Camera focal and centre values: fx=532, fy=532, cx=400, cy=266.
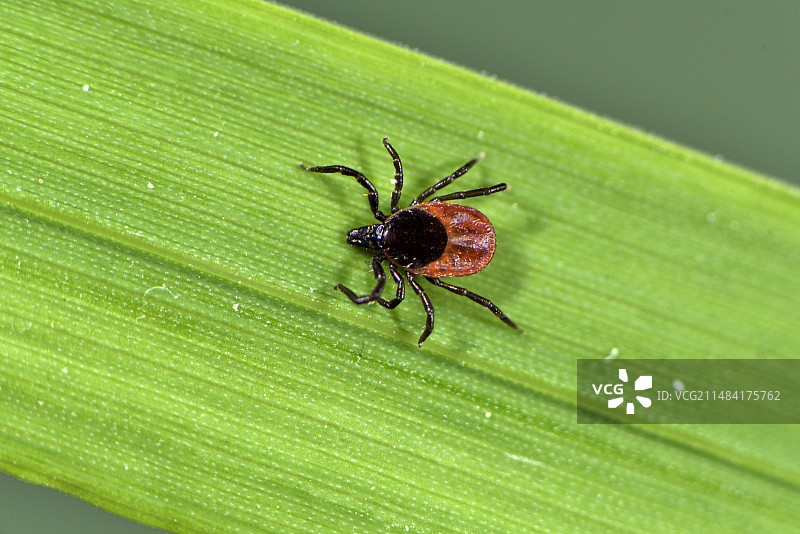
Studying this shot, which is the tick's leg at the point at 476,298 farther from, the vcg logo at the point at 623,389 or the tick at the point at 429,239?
the vcg logo at the point at 623,389

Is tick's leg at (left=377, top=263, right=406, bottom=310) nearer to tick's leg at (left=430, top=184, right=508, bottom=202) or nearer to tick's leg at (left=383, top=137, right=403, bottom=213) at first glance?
tick's leg at (left=383, top=137, right=403, bottom=213)

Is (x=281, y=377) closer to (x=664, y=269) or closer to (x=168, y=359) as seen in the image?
(x=168, y=359)

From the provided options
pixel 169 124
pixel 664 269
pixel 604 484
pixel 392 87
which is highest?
pixel 392 87

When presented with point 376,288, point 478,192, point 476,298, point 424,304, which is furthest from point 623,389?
point 376,288

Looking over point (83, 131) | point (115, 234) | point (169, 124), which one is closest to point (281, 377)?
point (115, 234)

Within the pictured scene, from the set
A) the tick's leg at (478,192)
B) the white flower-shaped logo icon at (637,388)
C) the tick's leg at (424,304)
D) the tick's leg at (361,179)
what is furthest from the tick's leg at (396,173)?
the white flower-shaped logo icon at (637,388)
